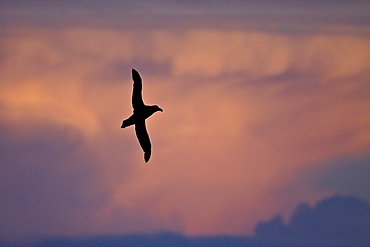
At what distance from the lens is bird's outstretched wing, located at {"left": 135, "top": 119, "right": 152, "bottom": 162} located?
5903 centimetres

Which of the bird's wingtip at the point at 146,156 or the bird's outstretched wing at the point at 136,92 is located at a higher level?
the bird's outstretched wing at the point at 136,92

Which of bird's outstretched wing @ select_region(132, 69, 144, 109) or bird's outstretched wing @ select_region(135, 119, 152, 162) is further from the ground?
bird's outstretched wing @ select_region(132, 69, 144, 109)

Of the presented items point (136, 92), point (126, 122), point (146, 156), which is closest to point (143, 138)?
point (146, 156)

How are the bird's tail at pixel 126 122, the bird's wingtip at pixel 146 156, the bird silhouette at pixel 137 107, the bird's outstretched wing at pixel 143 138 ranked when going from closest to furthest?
the bird's tail at pixel 126 122 → the bird silhouette at pixel 137 107 → the bird's outstretched wing at pixel 143 138 → the bird's wingtip at pixel 146 156

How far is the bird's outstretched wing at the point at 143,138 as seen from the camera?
5903 centimetres

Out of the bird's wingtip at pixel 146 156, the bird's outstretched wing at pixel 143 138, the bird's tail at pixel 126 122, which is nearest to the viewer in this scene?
the bird's tail at pixel 126 122

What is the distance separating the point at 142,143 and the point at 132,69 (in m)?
5.43

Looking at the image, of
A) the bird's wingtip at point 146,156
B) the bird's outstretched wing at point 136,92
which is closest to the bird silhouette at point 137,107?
the bird's outstretched wing at point 136,92

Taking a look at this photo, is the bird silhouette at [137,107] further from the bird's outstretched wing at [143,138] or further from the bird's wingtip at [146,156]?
the bird's wingtip at [146,156]

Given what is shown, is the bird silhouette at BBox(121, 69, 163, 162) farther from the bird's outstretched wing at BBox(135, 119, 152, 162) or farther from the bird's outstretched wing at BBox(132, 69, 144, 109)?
the bird's outstretched wing at BBox(135, 119, 152, 162)

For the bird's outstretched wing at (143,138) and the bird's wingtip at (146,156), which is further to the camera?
the bird's wingtip at (146,156)

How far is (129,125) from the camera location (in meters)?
57.8

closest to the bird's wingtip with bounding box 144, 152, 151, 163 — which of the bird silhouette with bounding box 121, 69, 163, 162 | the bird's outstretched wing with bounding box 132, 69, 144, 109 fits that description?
the bird silhouette with bounding box 121, 69, 163, 162

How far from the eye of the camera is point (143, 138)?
5984cm
